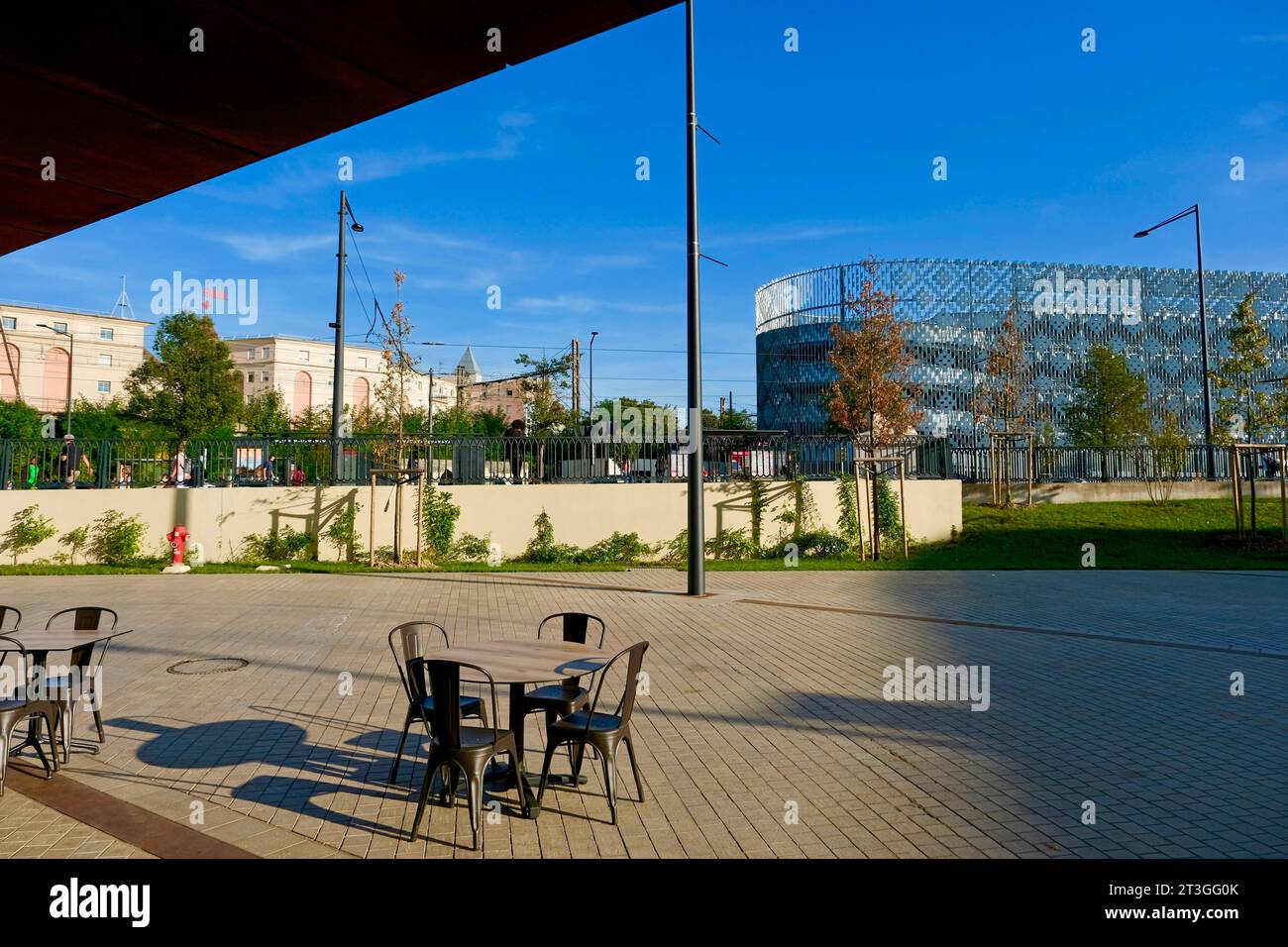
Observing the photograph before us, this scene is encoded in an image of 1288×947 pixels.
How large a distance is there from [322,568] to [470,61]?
15544 mm

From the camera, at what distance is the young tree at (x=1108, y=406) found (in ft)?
132

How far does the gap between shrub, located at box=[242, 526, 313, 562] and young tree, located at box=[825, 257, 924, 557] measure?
1353cm

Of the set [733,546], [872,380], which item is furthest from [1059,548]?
[733,546]

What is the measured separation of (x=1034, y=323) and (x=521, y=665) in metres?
78.8

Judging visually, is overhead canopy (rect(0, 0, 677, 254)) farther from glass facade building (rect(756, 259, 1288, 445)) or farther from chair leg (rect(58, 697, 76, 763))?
glass facade building (rect(756, 259, 1288, 445))

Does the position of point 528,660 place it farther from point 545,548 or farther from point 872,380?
point 872,380

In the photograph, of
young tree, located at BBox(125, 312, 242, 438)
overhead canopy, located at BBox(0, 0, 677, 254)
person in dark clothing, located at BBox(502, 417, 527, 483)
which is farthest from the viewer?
young tree, located at BBox(125, 312, 242, 438)

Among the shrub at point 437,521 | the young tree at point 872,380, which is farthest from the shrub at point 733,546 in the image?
the shrub at point 437,521

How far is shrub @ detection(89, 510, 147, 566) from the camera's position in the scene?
59.7 ft

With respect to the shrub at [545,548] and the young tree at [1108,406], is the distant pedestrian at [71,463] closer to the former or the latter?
the shrub at [545,548]

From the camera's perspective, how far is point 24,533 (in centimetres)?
1784

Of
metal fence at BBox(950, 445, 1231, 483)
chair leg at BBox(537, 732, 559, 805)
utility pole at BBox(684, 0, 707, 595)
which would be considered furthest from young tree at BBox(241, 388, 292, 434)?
chair leg at BBox(537, 732, 559, 805)
